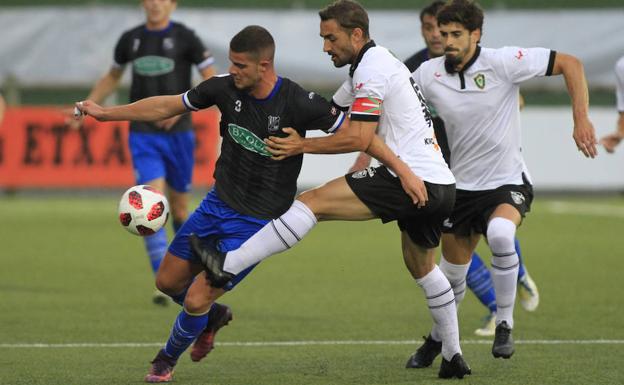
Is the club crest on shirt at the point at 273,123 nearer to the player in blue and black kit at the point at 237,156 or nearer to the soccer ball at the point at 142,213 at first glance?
the player in blue and black kit at the point at 237,156

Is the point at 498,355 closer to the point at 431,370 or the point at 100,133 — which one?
the point at 431,370

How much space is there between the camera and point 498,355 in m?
7.48

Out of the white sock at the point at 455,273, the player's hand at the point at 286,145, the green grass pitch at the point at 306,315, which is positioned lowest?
the green grass pitch at the point at 306,315

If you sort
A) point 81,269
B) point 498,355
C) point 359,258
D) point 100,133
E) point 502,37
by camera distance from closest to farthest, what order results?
point 498,355 < point 81,269 < point 359,258 < point 100,133 < point 502,37

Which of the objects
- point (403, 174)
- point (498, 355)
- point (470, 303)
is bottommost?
point (470, 303)

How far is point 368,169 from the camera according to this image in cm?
712

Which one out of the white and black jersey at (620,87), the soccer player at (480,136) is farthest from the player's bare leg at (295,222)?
the white and black jersey at (620,87)

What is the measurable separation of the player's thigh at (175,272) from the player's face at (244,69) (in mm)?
1071

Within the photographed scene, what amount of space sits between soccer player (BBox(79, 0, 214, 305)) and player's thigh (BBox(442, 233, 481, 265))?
11.0 feet

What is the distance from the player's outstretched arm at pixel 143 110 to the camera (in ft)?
23.7

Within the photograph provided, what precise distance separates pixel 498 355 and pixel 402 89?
1660 millimetres

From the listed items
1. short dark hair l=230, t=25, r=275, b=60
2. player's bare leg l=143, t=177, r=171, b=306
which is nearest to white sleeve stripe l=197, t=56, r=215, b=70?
player's bare leg l=143, t=177, r=171, b=306

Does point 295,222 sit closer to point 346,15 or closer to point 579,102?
point 346,15

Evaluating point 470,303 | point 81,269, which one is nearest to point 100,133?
point 81,269
